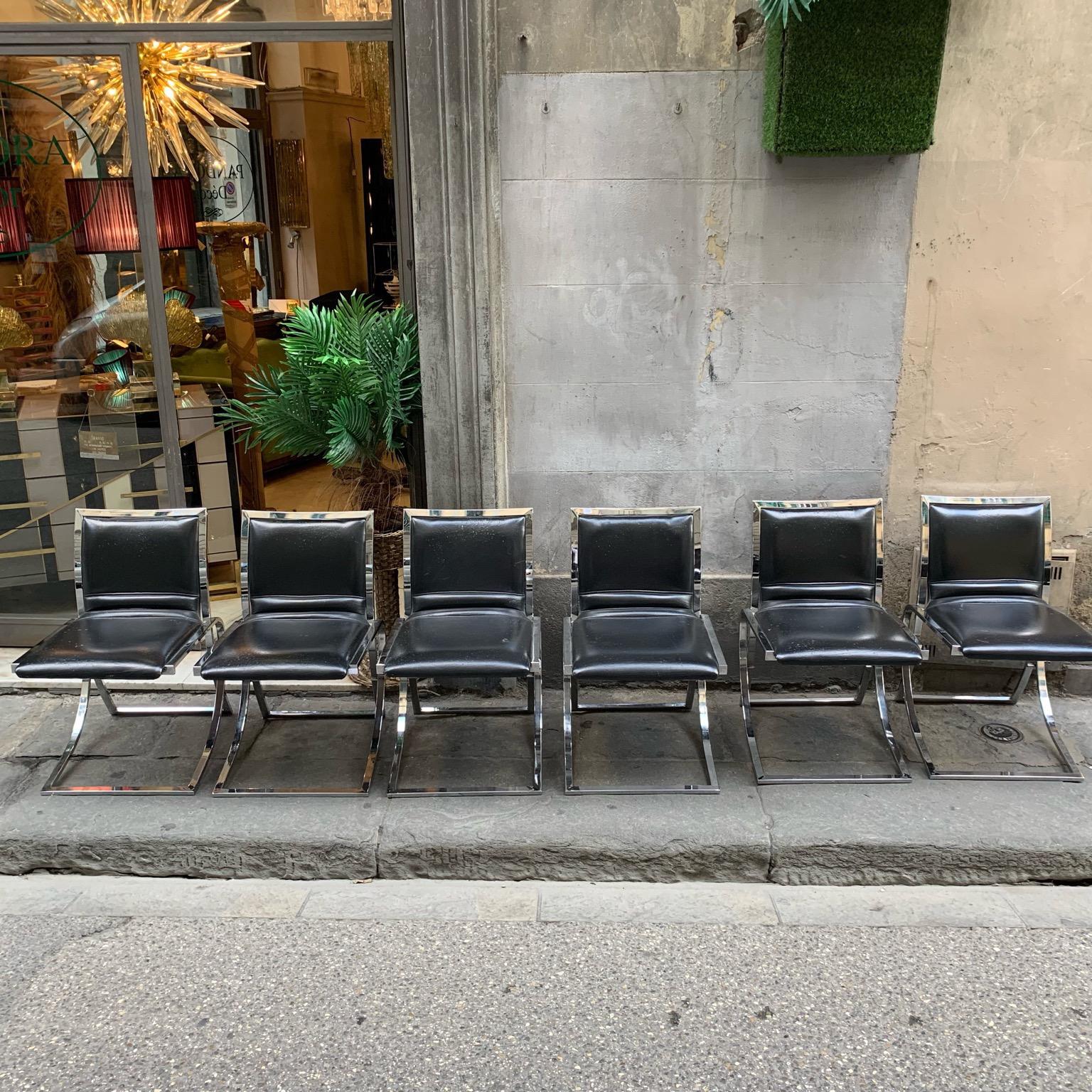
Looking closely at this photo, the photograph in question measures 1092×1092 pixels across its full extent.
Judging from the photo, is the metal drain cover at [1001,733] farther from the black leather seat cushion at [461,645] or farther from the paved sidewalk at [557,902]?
the black leather seat cushion at [461,645]

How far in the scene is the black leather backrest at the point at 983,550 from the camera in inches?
175

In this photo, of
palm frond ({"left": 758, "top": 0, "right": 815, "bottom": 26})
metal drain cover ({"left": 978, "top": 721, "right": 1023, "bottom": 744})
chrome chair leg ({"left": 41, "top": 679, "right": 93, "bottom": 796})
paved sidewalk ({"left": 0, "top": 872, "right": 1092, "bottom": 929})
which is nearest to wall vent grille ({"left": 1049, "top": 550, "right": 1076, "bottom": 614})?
metal drain cover ({"left": 978, "top": 721, "right": 1023, "bottom": 744})

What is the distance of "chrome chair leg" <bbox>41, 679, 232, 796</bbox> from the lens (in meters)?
4.02

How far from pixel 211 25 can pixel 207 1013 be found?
13.3ft

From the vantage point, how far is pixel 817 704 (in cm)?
462

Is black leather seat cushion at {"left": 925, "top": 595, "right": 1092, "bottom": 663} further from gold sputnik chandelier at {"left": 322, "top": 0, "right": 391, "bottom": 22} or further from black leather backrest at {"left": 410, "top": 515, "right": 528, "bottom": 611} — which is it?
gold sputnik chandelier at {"left": 322, "top": 0, "right": 391, "bottom": 22}

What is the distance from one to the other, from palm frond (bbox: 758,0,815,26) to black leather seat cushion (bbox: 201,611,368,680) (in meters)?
2.90

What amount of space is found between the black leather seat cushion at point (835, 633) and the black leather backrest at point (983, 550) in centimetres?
40

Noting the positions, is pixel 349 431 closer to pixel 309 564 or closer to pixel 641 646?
pixel 309 564

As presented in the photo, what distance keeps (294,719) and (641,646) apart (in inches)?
68.5

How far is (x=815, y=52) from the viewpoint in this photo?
152 inches

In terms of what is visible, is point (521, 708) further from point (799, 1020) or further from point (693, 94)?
point (693, 94)

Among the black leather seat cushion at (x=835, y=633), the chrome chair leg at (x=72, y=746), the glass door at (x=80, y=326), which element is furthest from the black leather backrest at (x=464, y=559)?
the glass door at (x=80, y=326)

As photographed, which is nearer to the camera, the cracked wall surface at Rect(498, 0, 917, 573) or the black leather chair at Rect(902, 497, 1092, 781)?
the cracked wall surface at Rect(498, 0, 917, 573)
